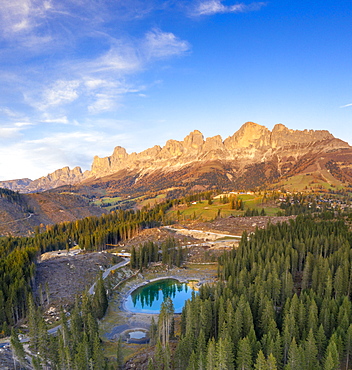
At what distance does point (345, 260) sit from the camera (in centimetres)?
7294

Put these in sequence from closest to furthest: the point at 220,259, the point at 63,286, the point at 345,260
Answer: the point at 345,260, the point at 63,286, the point at 220,259

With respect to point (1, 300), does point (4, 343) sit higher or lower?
lower

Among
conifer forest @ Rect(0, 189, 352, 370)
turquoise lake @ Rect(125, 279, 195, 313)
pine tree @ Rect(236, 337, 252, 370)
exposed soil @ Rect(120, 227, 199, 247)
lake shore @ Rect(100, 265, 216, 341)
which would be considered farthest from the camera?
exposed soil @ Rect(120, 227, 199, 247)

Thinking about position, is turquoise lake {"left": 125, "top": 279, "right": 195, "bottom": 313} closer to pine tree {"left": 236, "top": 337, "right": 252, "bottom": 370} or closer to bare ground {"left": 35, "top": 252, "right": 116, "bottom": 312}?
bare ground {"left": 35, "top": 252, "right": 116, "bottom": 312}

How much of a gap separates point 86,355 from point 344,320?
44910 millimetres

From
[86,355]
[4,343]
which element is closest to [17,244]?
[4,343]

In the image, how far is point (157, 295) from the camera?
8894 centimetres

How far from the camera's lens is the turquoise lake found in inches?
3122

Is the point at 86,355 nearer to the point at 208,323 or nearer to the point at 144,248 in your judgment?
the point at 208,323

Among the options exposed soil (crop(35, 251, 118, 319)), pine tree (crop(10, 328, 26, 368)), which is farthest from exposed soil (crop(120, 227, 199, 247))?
pine tree (crop(10, 328, 26, 368))

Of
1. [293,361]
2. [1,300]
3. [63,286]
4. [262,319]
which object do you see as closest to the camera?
[293,361]

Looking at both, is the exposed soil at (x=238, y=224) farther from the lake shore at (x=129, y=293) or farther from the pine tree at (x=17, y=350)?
the pine tree at (x=17, y=350)

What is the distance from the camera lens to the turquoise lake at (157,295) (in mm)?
79294

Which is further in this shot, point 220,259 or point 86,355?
point 220,259
